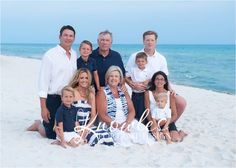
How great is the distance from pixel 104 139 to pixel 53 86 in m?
1.10

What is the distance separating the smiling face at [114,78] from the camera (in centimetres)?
590

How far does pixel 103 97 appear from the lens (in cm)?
599

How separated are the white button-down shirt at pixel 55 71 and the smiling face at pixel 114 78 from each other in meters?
0.55

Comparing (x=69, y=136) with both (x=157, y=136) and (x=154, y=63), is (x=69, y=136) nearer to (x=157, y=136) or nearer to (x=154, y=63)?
(x=157, y=136)

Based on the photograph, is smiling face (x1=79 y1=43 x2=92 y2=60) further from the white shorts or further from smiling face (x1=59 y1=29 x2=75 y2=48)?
the white shorts

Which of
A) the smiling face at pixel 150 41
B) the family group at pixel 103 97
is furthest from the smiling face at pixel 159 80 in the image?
the smiling face at pixel 150 41

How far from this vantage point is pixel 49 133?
20.0ft

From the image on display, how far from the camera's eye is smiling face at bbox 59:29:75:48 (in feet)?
19.0

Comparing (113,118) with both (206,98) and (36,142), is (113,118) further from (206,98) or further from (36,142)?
(206,98)

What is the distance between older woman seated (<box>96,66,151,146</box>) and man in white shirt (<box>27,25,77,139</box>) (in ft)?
1.93

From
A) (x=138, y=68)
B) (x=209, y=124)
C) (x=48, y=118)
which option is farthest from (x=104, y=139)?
(x=209, y=124)

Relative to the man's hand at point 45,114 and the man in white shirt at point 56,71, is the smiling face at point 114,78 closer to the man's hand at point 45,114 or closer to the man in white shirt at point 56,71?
the man in white shirt at point 56,71

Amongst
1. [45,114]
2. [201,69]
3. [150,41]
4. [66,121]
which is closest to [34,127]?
[45,114]

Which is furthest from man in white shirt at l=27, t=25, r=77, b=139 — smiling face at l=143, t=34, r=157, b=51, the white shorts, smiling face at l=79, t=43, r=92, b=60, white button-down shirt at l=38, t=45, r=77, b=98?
smiling face at l=143, t=34, r=157, b=51
